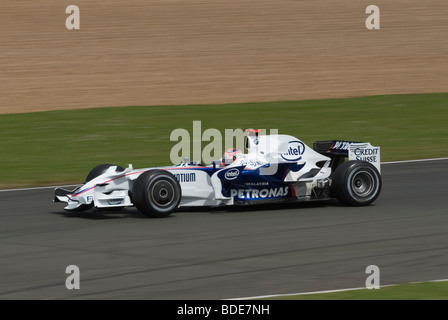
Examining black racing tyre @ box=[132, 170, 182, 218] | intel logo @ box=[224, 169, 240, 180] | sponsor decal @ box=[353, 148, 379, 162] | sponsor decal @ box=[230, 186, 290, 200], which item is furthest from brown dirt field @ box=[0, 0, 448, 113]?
black racing tyre @ box=[132, 170, 182, 218]

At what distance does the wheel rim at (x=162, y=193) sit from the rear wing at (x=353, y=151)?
2633mm

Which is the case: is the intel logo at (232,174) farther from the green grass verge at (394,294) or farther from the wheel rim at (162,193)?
the green grass verge at (394,294)

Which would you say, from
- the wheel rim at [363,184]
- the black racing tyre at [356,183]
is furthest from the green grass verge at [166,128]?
the wheel rim at [363,184]

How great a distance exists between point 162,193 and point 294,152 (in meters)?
2.11

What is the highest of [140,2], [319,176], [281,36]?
[140,2]

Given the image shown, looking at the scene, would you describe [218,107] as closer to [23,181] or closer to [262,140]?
[23,181]

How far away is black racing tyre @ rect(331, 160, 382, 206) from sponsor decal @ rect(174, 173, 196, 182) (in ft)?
6.47

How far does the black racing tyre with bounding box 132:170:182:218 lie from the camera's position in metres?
10.9

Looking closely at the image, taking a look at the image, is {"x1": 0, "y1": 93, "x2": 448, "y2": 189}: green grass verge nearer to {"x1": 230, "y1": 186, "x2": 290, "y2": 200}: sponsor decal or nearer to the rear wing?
{"x1": 230, "y1": 186, "x2": 290, "y2": 200}: sponsor decal

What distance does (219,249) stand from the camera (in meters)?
9.38

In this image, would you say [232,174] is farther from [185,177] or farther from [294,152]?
[294,152]
